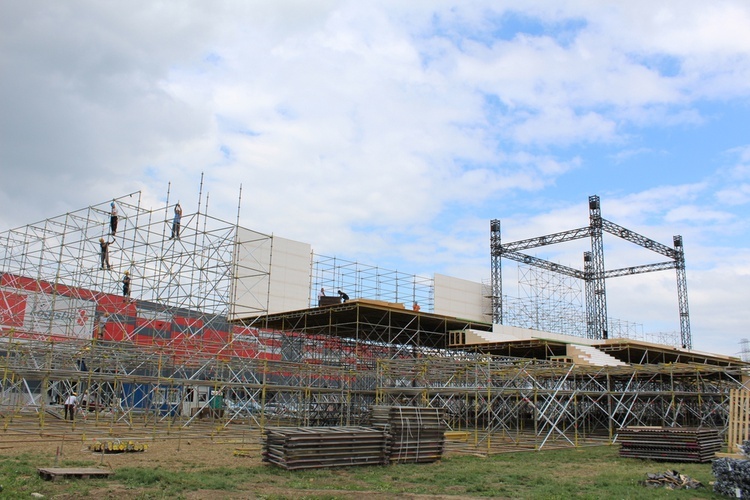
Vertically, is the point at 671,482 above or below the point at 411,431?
below

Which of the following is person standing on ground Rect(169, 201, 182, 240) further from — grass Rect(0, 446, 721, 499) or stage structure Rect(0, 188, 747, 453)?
grass Rect(0, 446, 721, 499)

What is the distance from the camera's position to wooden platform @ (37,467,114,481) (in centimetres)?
1258

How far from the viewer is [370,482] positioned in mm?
14430

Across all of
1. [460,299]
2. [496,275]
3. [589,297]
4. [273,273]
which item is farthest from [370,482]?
[589,297]

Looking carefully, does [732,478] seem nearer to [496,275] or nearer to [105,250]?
[105,250]

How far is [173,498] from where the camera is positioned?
11414 millimetres

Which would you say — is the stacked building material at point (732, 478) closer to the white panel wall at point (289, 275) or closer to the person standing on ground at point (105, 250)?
the person standing on ground at point (105, 250)

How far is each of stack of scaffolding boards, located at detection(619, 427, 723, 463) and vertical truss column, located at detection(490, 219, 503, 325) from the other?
99.4ft

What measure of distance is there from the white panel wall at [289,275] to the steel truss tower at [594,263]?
16172mm

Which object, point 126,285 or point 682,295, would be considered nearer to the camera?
point 126,285

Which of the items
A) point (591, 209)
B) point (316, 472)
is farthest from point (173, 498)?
point (591, 209)

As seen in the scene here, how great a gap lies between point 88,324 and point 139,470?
91.1ft

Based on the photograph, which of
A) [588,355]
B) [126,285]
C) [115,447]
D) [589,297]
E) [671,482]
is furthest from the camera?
[589,297]

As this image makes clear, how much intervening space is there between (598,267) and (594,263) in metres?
0.49
